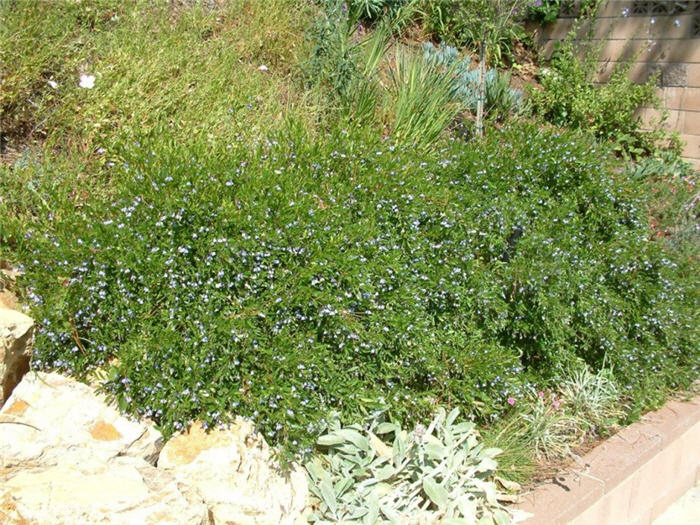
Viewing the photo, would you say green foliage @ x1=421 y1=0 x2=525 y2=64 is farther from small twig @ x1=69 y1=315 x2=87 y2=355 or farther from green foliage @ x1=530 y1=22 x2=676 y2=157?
small twig @ x1=69 y1=315 x2=87 y2=355

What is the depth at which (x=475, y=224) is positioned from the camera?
3764mm

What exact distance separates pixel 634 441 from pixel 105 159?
3314mm

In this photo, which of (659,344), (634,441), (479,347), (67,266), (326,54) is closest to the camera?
(67,266)

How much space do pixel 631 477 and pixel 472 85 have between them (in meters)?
3.46

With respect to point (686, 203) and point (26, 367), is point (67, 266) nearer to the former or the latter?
point (26, 367)

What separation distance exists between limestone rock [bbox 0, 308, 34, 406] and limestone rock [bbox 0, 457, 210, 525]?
53cm

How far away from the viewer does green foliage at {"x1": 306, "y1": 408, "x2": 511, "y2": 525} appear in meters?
2.87

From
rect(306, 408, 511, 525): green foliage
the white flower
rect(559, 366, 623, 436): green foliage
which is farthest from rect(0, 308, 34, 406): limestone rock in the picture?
rect(559, 366, 623, 436): green foliage

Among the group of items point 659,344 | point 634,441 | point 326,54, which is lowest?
point 634,441

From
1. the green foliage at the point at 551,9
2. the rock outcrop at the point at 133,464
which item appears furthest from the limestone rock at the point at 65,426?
the green foliage at the point at 551,9

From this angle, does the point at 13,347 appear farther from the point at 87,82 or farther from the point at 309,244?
the point at 87,82

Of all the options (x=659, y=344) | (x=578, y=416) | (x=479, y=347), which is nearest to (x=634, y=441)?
(x=578, y=416)

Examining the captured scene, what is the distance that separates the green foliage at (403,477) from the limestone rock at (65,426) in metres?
0.75

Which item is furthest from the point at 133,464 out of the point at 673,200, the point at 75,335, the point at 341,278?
the point at 673,200
